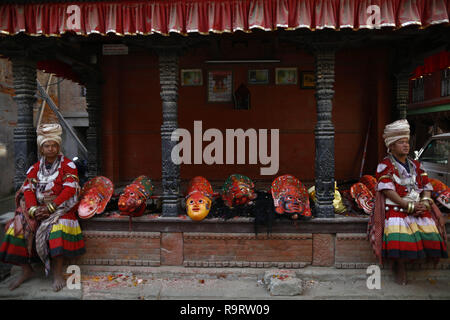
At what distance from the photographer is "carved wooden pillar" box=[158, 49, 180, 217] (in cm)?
462

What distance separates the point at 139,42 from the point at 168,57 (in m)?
Result: 0.47

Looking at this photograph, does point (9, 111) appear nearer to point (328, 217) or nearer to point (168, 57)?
point (168, 57)

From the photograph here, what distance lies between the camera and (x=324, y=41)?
4430mm

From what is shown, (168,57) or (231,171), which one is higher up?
Result: (168,57)

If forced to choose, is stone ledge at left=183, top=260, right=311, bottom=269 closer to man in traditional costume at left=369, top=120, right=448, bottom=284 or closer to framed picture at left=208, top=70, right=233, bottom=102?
man in traditional costume at left=369, top=120, right=448, bottom=284

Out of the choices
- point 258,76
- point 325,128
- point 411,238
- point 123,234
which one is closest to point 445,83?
point 258,76

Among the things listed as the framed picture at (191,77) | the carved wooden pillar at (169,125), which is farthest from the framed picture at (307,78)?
the carved wooden pillar at (169,125)

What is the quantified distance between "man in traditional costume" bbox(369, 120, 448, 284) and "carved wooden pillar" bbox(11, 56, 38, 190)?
5152 millimetres

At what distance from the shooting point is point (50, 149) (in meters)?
4.28

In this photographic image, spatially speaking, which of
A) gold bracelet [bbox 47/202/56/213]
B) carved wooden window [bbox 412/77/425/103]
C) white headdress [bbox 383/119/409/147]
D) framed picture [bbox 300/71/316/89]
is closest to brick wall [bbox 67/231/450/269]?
gold bracelet [bbox 47/202/56/213]

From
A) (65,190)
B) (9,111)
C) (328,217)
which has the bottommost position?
(328,217)

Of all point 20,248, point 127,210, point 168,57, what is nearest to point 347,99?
point 168,57

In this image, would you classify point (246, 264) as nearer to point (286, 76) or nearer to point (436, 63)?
point (286, 76)

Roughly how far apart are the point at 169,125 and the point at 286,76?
160 inches
